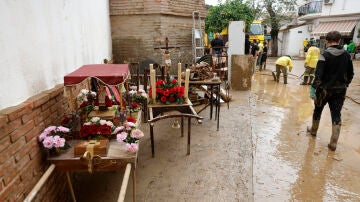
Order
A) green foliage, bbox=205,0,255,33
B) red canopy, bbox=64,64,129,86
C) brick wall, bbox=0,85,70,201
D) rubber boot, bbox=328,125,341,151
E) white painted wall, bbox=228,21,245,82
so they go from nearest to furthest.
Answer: brick wall, bbox=0,85,70,201, red canopy, bbox=64,64,129,86, rubber boot, bbox=328,125,341,151, white painted wall, bbox=228,21,245,82, green foliage, bbox=205,0,255,33

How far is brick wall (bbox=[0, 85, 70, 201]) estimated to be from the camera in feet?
7.11

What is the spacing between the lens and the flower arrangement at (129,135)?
2.90m

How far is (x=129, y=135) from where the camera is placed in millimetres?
3176

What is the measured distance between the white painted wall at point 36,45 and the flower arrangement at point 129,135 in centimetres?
104

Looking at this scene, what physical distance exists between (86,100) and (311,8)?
3116 centimetres

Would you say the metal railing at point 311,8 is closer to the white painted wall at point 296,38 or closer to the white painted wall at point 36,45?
the white painted wall at point 296,38

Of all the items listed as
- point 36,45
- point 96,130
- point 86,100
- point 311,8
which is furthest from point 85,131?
point 311,8

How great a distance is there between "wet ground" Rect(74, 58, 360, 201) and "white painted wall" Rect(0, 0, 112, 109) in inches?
64.7

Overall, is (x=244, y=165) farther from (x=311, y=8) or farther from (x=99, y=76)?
(x=311, y=8)

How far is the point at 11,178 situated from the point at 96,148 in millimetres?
819

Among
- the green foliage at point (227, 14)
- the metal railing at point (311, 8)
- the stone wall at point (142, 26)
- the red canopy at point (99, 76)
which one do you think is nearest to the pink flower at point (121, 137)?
the red canopy at point (99, 76)

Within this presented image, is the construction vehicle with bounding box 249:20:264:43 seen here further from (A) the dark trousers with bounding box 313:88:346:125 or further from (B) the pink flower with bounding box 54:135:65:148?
(B) the pink flower with bounding box 54:135:65:148

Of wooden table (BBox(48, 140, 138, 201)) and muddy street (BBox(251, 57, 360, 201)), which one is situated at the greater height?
wooden table (BBox(48, 140, 138, 201))

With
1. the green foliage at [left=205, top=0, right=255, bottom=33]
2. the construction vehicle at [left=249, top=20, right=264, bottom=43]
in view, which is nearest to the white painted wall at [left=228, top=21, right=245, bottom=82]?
the green foliage at [left=205, top=0, right=255, bottom=33]
